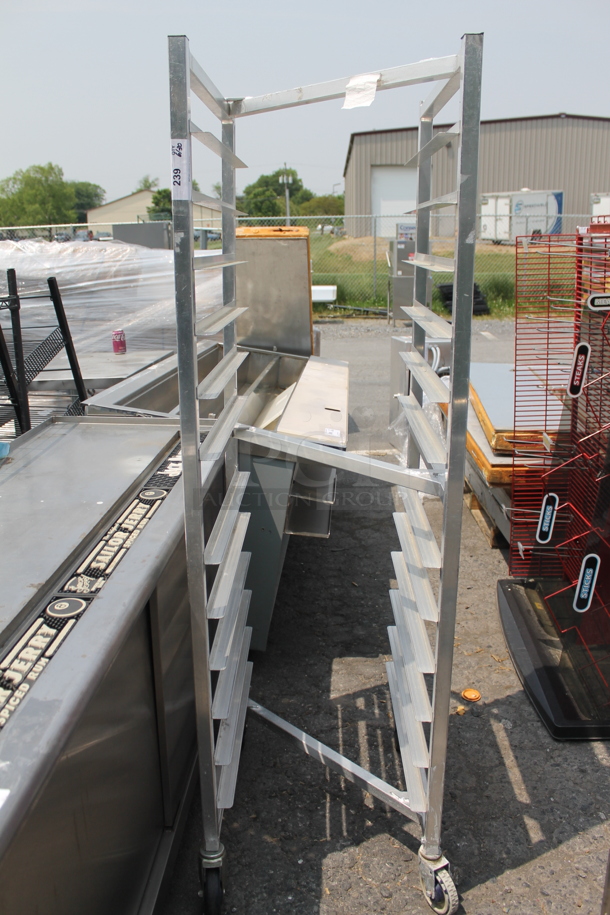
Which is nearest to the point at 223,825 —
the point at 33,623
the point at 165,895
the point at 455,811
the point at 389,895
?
the point at 165,895

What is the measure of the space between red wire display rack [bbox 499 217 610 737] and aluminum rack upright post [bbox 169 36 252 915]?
3.96 feet

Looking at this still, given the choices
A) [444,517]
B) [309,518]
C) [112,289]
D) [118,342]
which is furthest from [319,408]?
[112,289]

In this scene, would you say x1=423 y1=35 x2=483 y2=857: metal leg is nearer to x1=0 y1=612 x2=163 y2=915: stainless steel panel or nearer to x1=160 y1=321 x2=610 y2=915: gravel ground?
x1=160 y1=321 x2=610 y2=915: gravel ground

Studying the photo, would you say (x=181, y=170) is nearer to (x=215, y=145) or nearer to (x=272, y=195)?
(x=215, y=145)

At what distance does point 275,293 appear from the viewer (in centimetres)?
461

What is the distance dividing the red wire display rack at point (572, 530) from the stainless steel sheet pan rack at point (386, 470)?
2.65ft

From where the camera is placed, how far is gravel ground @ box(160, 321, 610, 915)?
6.00 feet

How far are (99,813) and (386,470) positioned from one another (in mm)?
989

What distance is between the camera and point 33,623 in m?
1.24

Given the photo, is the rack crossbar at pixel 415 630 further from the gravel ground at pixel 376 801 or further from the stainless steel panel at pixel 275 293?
the stainless steel panel at pixel 275 293

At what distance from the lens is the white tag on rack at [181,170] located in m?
1.33

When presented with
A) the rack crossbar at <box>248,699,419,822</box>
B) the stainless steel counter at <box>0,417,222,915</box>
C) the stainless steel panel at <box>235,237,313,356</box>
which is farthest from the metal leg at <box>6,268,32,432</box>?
the stainless steel panel at <box>235,237,313,356</box>

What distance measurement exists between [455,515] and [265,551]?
1278mm

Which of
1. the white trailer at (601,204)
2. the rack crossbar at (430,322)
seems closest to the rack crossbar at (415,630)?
the rack crossbar at (430,322)
